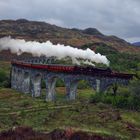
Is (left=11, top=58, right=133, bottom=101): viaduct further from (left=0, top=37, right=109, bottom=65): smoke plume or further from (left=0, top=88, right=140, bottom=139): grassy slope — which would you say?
(left=0, top=37, right=109, bottom=65): smoke plume

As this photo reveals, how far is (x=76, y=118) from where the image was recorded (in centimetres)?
6038

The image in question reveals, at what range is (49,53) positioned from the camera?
384 ft

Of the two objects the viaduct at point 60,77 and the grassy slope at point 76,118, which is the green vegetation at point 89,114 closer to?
the grassy slope at point 76,118

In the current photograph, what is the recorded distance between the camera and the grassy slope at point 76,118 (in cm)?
5526

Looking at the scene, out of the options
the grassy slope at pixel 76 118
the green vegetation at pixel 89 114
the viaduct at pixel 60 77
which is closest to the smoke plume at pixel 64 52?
the viaduct at pixel 60 77

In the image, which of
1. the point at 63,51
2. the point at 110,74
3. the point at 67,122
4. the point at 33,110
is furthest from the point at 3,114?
the point at 63,51

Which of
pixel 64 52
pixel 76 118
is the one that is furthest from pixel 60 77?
pixel 64 52

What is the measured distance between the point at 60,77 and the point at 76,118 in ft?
75.9

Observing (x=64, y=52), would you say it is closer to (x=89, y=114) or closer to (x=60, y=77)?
(x=60, y=77)

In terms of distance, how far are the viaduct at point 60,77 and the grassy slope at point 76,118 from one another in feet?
22.8

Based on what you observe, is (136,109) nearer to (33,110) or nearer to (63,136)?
(33,110)

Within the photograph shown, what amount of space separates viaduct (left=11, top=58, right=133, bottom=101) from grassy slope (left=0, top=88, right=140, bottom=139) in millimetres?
6959

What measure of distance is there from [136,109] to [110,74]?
8.59 metres

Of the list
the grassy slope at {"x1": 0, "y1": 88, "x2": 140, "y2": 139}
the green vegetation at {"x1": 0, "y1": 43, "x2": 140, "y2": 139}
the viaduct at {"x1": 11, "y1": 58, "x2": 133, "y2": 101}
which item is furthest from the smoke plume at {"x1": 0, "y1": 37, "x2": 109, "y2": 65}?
the grassy slope at {"x1": 0, "y1": 88, "x2": 140, "y2": 139}
